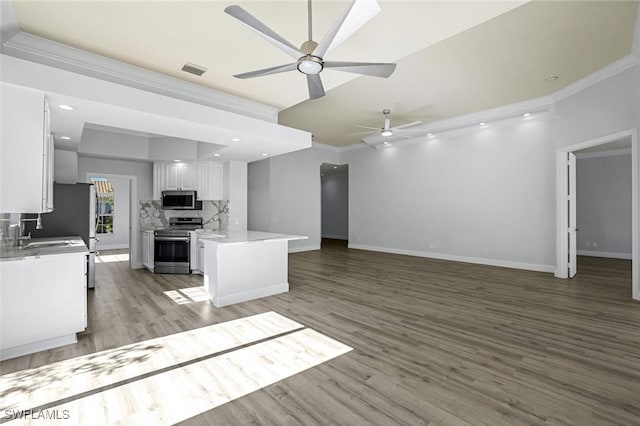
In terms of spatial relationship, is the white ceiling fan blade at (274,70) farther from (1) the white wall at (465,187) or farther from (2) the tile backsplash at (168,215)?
(1) the white wall at (465,187)

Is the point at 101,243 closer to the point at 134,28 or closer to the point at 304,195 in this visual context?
the point at 304,195

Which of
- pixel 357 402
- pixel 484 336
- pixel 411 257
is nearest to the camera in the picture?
pixel 357 402

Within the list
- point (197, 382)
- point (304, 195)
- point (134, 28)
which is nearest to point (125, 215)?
point (304, 195)

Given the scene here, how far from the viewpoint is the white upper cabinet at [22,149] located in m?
2.53

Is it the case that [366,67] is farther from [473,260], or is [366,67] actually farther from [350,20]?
[473,260]

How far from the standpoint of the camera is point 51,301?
2.83 metres

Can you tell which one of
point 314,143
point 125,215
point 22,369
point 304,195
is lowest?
point 22,369

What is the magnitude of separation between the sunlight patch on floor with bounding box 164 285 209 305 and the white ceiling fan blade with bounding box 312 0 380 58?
3.69m

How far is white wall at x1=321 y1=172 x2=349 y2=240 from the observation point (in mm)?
12961

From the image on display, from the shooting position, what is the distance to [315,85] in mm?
3035

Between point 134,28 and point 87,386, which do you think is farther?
point 134,28

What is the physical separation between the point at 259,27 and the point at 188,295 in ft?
12.7

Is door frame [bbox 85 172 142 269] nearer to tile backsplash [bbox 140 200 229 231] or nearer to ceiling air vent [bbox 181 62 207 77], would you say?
tile backsplash [bbox 140 200 229 231]

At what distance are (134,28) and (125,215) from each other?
854 centimetres
